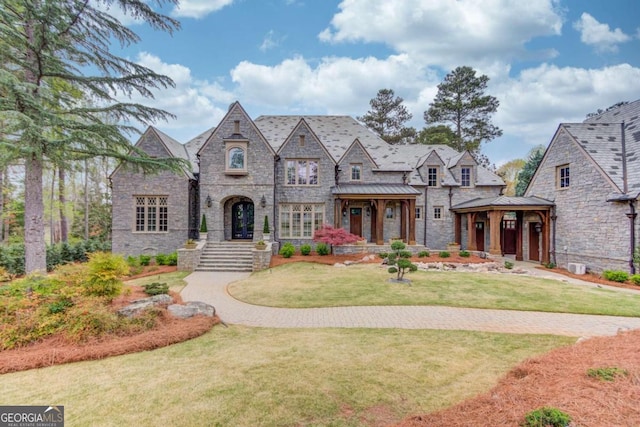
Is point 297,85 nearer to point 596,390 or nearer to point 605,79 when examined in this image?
point 605,79

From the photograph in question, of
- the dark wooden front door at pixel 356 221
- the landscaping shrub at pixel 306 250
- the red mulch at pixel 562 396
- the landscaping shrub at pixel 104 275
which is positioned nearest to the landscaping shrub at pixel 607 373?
the red mulch at pixel 562 396

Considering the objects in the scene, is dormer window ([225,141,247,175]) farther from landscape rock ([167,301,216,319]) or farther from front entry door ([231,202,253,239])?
landscape rock ([167,301,216,319])

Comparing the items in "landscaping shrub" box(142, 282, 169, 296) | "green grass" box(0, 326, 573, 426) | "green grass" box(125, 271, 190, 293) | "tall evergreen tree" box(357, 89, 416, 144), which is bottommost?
"green grass" box(125, 271, 190, 293)

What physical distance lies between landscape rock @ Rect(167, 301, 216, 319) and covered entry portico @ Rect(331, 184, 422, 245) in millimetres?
11964

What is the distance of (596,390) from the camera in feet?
10.3

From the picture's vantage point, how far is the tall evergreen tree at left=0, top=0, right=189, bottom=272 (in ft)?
26.4

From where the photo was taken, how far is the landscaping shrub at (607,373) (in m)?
3.38

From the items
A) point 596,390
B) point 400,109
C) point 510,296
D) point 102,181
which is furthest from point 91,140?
point 400,109

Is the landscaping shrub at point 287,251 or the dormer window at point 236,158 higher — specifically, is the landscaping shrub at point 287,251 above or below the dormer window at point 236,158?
below

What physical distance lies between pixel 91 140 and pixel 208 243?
28.3ft

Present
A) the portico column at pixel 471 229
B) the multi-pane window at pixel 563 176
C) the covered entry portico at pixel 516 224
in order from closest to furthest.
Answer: the multi-pane window at pixel 563 176, the covered entry portico at pixel 516 224, the portico column at pixel 471 229

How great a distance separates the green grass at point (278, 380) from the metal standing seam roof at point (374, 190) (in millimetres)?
12721

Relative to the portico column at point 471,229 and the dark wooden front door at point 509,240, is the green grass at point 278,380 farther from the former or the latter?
the dark wooden front door at point 509,240

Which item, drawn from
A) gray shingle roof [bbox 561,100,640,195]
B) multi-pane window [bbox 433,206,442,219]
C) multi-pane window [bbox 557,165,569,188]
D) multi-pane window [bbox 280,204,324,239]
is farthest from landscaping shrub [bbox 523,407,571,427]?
multi-pane window [bbox 433,206,442,219]
